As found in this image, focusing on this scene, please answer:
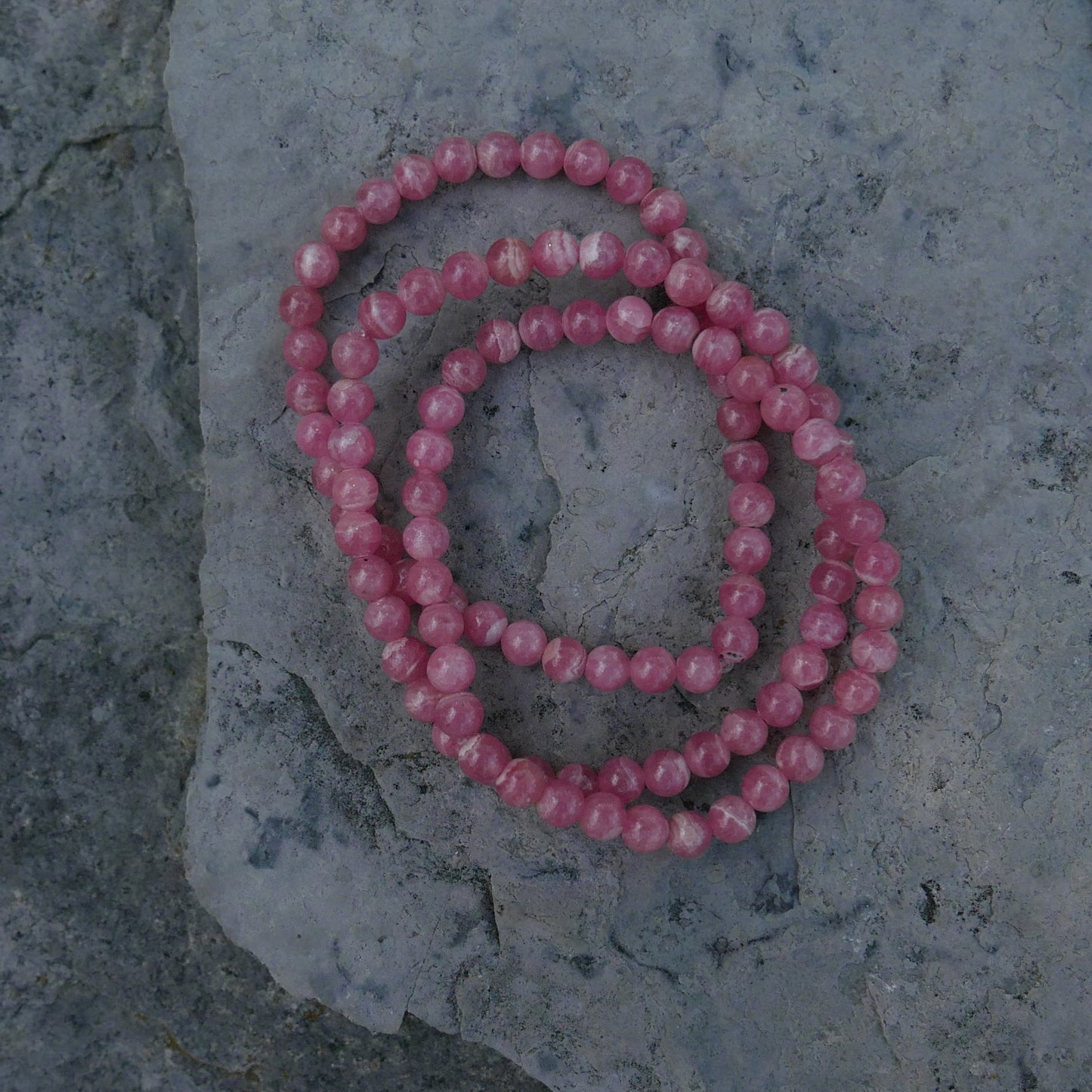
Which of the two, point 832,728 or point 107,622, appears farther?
point 107,622

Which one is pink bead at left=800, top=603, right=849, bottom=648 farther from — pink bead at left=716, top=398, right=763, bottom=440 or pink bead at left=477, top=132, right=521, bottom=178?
pink bead at left=477, top=132, right=521, bottom=178

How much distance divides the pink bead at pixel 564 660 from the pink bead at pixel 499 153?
2.60ft

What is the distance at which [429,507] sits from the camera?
1.81 m

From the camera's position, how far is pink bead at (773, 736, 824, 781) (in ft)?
5.72

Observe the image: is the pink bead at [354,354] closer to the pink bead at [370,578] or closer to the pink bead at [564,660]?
the pink bead at [370,578]

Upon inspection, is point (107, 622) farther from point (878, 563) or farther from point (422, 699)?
point (878, 563)

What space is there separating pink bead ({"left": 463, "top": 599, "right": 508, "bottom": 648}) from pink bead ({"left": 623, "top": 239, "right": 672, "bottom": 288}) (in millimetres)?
591

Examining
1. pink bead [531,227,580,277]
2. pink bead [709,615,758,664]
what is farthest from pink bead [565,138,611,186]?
pink bead [709,615,758,664]

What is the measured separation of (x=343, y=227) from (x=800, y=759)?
114 centimetres

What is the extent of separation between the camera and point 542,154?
5.97 ft

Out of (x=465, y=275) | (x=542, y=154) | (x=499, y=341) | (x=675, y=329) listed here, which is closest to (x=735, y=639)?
(x=675, y=329)

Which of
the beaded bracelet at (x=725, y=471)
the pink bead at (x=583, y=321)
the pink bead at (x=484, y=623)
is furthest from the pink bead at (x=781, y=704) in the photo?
the pink bead at (x=583, y=321)

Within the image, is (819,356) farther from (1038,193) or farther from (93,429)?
(93,429)

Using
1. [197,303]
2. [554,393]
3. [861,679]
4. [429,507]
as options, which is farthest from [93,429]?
[861,679]
